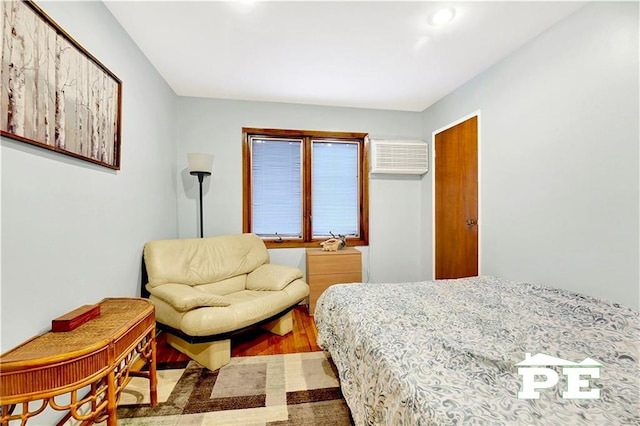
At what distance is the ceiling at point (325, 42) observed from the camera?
5.82 ft

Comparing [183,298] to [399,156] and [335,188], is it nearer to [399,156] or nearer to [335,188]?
[335,188]

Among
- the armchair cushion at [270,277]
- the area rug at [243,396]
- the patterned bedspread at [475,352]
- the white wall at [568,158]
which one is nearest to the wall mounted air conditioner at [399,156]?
the white wall at [568,158]

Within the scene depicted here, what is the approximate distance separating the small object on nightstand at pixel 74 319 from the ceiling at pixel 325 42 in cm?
189

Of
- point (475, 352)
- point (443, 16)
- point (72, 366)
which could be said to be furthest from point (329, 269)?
point (443, 16)

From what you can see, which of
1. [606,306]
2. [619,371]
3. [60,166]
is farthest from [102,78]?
[606,306]

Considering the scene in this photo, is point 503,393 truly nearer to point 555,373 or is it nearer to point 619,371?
point 555,373

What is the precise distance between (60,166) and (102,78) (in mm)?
693

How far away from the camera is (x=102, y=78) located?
170 cm

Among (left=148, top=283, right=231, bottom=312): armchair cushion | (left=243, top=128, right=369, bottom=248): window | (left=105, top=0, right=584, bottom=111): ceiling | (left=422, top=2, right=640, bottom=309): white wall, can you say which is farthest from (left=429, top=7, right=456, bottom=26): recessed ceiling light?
(left=148, top=283, right=231, bottom=312): armchair cushion

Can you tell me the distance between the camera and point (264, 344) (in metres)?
2.36

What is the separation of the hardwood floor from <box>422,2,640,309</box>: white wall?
181cm

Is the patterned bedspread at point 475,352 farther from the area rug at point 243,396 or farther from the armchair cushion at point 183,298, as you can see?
A: the armchair cushion at point 183,298

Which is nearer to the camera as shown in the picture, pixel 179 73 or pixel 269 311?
pixel 269 311

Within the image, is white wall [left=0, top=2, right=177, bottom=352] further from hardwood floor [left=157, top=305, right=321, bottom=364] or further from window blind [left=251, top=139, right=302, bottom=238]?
window blind [left=251, top=139, right=302, bottom=238]
